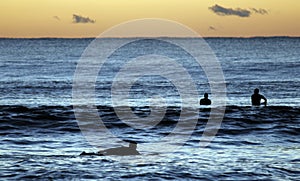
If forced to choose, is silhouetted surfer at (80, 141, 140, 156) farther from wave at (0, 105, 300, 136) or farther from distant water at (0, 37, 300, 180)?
wave at (0, 105, 300, 136)

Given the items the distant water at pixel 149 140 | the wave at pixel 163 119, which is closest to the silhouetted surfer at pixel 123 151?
the distant water at pixel 149 140

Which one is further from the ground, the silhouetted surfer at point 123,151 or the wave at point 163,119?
the wave at point 163,119

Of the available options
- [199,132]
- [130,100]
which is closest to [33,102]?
[130,100]

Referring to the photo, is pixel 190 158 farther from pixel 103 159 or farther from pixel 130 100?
pixel 130 100

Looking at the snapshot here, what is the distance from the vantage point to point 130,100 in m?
41.7

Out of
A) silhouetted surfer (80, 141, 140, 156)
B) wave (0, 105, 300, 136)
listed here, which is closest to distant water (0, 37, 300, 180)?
wave (0, 105, 300, 136)

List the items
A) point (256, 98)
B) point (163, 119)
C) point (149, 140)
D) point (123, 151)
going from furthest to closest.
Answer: point (256, 98) → point (163, 119) → point (149, 140) → point (123, 151)

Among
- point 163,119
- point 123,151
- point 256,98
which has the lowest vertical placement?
point 123,151

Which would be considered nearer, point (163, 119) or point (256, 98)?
point (163, 119)

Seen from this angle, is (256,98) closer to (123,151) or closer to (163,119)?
(163,119)

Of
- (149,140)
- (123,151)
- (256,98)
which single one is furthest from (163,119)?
(123,151)

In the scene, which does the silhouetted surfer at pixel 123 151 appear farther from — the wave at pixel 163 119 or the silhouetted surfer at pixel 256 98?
the silhouetted surfer at pixel 256 98

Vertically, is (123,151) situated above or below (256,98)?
below

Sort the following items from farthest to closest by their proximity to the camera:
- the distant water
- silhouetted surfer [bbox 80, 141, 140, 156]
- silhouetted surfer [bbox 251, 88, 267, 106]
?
silhouetted surfer [bbox 251, 88, 267, 106] → silhouetted surfer [bbox 80, 141, 140, 156] → the distant water
